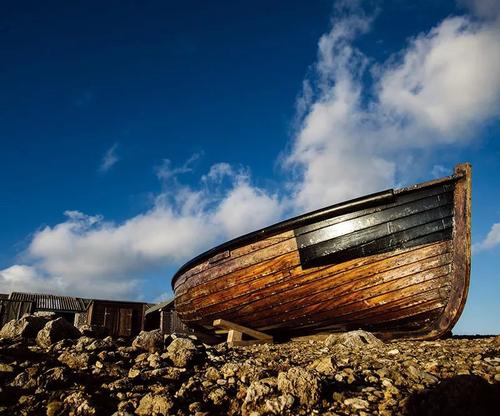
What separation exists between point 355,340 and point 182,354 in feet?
7.96

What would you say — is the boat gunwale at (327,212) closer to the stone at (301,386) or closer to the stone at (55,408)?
the stone at (301,386)

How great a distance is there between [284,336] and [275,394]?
427 cm

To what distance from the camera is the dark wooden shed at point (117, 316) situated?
63.6ft

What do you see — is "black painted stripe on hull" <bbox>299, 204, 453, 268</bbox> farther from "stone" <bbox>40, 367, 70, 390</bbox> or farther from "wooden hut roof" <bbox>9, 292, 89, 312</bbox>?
"wooden hut roof" <bbox>9, 292, 89, 312</bbox>

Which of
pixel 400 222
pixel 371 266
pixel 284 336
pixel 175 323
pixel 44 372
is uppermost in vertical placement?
pixel 175 323

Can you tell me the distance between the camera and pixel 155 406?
2.41 meters

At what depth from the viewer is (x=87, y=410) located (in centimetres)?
240

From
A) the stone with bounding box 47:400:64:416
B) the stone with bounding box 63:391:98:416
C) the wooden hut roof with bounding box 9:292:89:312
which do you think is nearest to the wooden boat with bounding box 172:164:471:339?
the stone with bounding box 63:391:98:416

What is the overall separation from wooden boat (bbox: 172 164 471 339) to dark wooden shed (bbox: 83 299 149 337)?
15912mm

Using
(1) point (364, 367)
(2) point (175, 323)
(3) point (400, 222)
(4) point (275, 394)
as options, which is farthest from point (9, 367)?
(2) point (175, 323)

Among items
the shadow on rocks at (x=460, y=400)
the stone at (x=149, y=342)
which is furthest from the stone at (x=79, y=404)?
the shadow on rocks at (x=460, y=400)

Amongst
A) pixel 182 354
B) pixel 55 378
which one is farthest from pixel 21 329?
pixel 182 354

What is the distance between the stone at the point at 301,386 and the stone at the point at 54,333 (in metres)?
3.08

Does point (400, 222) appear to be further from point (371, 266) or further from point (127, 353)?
point (127, 353)
